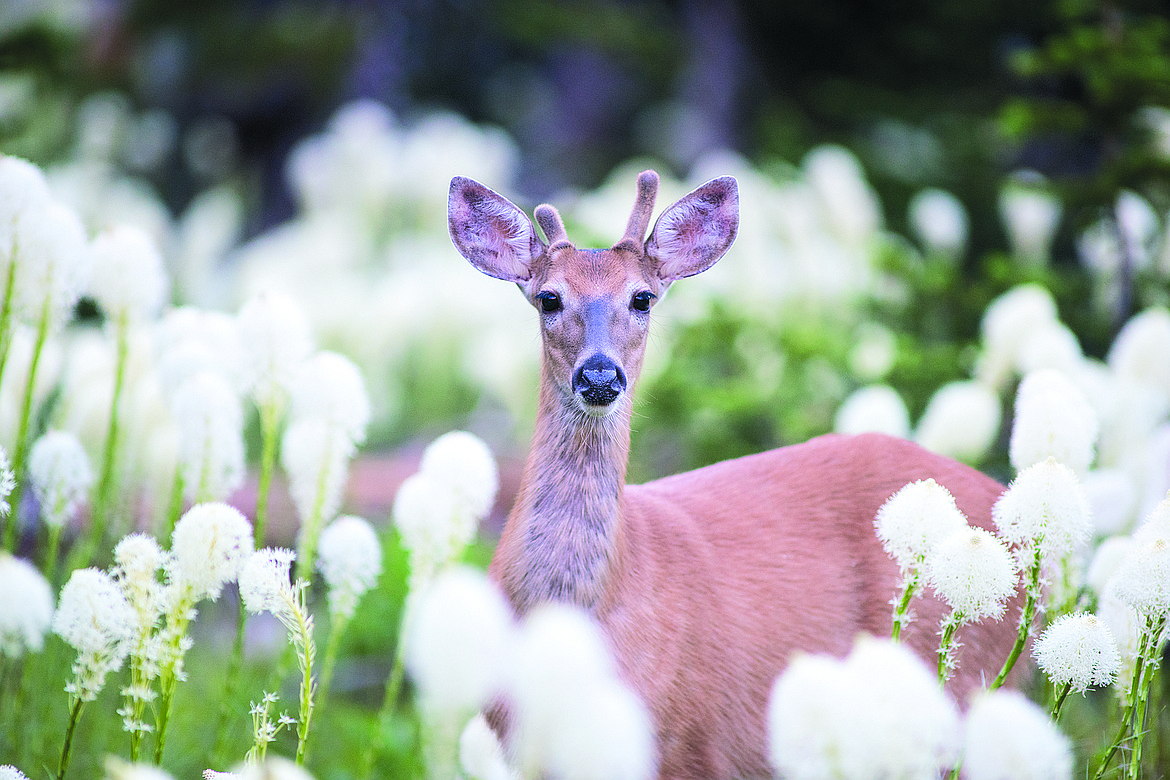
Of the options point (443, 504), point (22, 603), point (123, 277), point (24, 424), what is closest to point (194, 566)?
point (22, 603)

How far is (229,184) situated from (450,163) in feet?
15.4

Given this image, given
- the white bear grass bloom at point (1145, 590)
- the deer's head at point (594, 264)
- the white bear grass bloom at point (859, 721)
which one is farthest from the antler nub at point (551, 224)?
the white bear grass bloom at point (859, 721)

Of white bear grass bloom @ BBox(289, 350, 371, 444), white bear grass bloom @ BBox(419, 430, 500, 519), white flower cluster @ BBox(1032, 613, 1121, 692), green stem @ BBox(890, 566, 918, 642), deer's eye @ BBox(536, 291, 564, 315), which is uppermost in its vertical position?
deer's eye @ BBox(536, 291, 564, 315)

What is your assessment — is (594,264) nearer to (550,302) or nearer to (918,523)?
(550,302)

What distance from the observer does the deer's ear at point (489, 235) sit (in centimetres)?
333

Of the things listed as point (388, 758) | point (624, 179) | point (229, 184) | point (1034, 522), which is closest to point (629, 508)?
point (1034, 522)

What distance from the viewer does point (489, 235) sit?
11.1ft

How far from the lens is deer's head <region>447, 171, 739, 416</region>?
3.04 meters

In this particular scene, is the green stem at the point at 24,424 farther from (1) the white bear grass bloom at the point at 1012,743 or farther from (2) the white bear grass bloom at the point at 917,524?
(1) the white bear grass bloom at the point at 1012,743

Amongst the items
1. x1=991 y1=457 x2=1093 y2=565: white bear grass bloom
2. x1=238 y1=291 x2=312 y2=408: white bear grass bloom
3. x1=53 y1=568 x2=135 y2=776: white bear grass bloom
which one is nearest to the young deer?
x1=238 y1=291 x2=312 y2=408: white bear grass bloom

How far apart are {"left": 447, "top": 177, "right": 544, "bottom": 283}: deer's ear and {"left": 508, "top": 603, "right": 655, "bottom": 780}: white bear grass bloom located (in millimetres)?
2100

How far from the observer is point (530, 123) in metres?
15.3

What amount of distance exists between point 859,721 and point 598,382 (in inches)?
60.7

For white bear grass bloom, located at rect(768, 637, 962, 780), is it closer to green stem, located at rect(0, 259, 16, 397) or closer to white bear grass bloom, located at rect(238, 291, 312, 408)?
white bear grass bloom, located at rect(238, 291, 312, 408)
